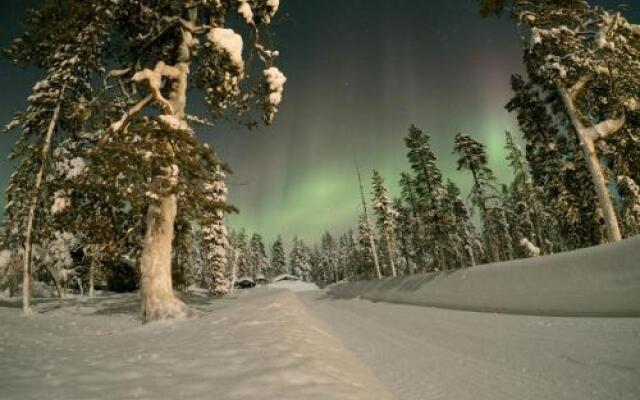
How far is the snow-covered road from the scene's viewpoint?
12.9ft

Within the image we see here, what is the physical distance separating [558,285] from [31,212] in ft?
66.8

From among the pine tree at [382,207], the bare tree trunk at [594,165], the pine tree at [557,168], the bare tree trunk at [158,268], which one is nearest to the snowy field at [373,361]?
the bare tree trunk at [158,268]

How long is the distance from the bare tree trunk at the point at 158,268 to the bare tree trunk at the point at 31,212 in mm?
9170

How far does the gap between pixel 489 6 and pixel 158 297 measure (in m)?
15.5

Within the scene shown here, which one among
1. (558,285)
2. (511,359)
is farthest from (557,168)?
(511,359)

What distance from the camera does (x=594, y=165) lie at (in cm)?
1212

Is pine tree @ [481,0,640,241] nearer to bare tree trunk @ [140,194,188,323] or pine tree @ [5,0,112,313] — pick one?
bare tree trunk @ [140,194,188,323]

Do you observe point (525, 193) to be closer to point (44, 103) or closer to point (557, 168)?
point (557, 168)

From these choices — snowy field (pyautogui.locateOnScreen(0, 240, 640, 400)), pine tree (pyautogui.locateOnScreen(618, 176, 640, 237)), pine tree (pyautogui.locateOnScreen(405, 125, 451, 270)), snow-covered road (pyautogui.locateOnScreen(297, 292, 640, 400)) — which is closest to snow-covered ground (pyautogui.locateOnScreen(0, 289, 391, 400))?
snowy field (pyautogui.locateOnScreen(0, 240, 640, 400))

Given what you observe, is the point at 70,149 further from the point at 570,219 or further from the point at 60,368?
the point at 570,219

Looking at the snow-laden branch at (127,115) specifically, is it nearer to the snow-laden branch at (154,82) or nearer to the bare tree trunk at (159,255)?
the snow-laden branch at (154,82)

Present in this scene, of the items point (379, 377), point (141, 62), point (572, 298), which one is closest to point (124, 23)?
point (141, 62)

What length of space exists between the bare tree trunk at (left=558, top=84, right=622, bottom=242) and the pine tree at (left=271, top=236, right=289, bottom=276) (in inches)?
4108

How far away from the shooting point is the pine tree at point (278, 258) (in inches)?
4439
